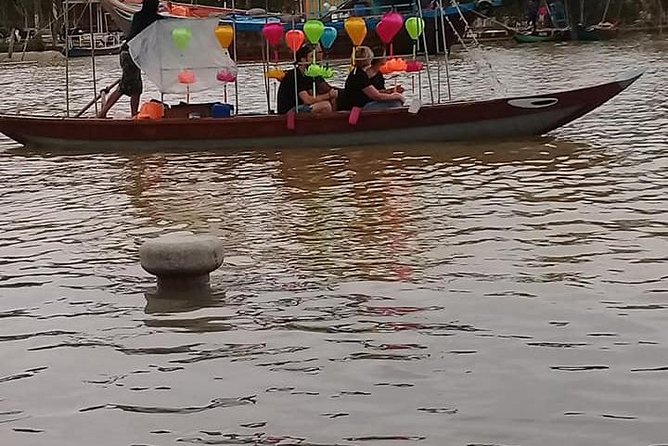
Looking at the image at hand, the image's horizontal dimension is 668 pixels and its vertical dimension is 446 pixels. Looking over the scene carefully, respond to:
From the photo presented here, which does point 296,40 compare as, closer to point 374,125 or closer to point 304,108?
point 304,108

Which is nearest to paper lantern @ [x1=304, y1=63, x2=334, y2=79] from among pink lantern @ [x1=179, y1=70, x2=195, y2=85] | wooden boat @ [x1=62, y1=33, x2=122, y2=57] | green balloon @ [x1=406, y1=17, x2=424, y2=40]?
green balloon @ [x1=406, y1=17, x2=424, y2=40]

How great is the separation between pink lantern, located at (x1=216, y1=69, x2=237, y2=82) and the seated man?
595 millimetres

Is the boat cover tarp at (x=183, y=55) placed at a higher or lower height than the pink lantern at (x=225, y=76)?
higher

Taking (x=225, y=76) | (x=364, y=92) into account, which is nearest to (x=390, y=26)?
(x=364, y=92)

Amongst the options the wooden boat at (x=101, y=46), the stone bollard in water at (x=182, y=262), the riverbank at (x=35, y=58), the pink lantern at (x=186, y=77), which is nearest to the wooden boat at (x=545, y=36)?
the wooden boat at (x=101, y=46)

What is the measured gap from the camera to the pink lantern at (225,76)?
14.1 metres

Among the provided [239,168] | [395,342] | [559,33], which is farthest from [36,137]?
[559,33]

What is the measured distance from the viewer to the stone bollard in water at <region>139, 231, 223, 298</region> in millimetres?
7258

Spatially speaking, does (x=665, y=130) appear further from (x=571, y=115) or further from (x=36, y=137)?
(x=36, y=137)

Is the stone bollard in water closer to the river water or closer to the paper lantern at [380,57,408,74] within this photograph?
the river water

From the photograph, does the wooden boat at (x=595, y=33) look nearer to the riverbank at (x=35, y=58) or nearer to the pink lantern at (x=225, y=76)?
the riverbank at (x=35, y=58)

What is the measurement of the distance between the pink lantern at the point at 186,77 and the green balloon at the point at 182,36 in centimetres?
30

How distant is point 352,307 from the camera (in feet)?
22.9

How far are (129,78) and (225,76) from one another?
2.09 m
